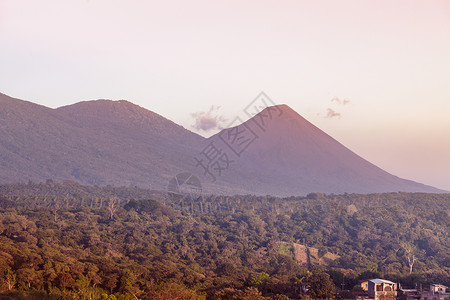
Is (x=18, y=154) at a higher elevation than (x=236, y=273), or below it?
higher

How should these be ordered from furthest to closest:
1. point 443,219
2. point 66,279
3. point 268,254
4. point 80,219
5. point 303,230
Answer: point 443,219, point 303,230, point 80,219, point 268,254, point 66,279

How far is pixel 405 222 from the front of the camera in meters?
92.4

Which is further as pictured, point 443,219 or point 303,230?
point 443,219

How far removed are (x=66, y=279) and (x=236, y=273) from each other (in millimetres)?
18675

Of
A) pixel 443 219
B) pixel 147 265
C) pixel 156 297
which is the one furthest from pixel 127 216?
pixel 443 219

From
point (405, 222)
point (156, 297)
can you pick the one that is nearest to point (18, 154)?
point (405, 222)

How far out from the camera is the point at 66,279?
134ft

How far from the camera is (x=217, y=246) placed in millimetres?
69500

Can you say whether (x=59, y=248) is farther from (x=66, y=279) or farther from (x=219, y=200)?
(x=219, y=200)

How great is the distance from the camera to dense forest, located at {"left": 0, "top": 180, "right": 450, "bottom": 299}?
4172cm

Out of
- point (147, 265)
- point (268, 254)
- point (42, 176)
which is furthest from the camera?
point (42, 176)

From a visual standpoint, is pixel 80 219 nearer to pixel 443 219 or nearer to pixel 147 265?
pixel 147 265

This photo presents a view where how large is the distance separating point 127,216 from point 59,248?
26.8m

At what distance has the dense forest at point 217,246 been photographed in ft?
137
